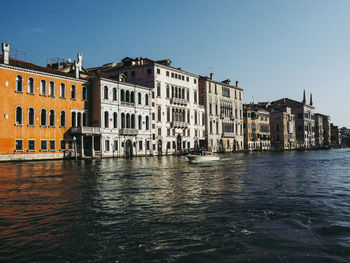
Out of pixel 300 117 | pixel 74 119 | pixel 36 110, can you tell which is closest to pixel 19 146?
pixel 36 110

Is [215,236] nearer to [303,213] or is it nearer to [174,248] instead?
[174,248]

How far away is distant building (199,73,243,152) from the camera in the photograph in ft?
222

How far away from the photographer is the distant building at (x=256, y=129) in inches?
3327

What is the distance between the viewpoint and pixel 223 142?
7256 cm

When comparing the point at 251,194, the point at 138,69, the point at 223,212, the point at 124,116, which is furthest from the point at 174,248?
the point at 138,69

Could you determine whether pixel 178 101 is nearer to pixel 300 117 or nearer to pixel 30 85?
pixel 30 85

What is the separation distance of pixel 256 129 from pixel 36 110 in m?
61.5

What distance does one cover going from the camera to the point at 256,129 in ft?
289

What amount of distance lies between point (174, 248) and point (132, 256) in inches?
28.5

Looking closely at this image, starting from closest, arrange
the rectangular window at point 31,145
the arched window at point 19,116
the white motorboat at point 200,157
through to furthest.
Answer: the white motorboat at point 200,157
the arched window at point 19,116
the rectangular window at point 31,145

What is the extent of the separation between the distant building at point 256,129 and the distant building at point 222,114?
174 inches

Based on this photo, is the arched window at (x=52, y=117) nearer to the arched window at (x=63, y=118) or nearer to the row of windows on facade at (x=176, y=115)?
the arched window at (x=63, y=118)

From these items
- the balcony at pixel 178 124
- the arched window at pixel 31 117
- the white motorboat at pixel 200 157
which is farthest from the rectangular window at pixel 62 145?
the balcony at pixel 178 124

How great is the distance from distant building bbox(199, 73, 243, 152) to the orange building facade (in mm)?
30015
